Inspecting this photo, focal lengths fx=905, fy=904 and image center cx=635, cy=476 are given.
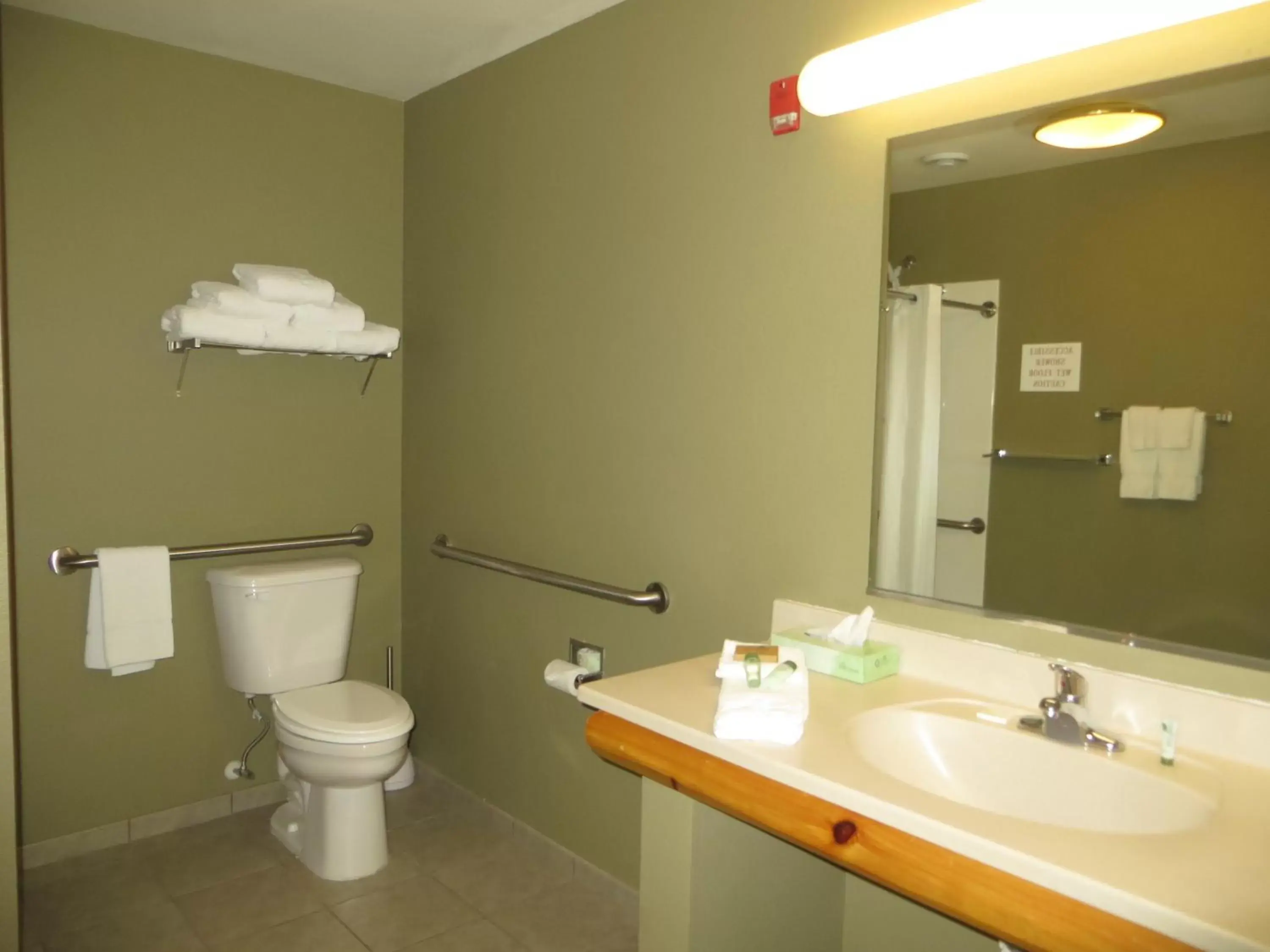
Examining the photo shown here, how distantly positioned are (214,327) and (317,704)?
3.55 ft

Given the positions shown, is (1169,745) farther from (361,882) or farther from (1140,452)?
(361,882)

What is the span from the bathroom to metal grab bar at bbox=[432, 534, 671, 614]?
0.17ft

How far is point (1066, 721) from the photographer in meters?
1.38

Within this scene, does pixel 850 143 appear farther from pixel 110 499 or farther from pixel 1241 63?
pixel 110 499

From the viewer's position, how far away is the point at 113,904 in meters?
2.36

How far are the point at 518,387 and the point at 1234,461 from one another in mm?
1819

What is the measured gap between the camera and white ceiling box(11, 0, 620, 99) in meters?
2.39

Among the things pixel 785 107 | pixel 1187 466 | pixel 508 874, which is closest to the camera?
pixel 1187 466

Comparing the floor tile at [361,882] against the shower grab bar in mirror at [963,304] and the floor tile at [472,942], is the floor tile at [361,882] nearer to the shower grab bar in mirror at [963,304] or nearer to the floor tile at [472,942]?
the floor tile at [472,942]

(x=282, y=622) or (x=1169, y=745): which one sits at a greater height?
(x=1169, y=745)

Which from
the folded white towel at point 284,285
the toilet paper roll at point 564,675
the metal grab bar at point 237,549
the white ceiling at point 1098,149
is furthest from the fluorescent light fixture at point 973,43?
the metal grab bar at point 237,549

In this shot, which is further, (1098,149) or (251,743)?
(251,743)

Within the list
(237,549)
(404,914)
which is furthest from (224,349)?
(404,914)

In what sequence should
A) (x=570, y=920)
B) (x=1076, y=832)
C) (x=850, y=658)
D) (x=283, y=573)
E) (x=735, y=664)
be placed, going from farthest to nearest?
(x=283, y=573)
(x=570, y=920)
(x=850, y=658)
(x=735, y=664)
(x=1076, y=832)
